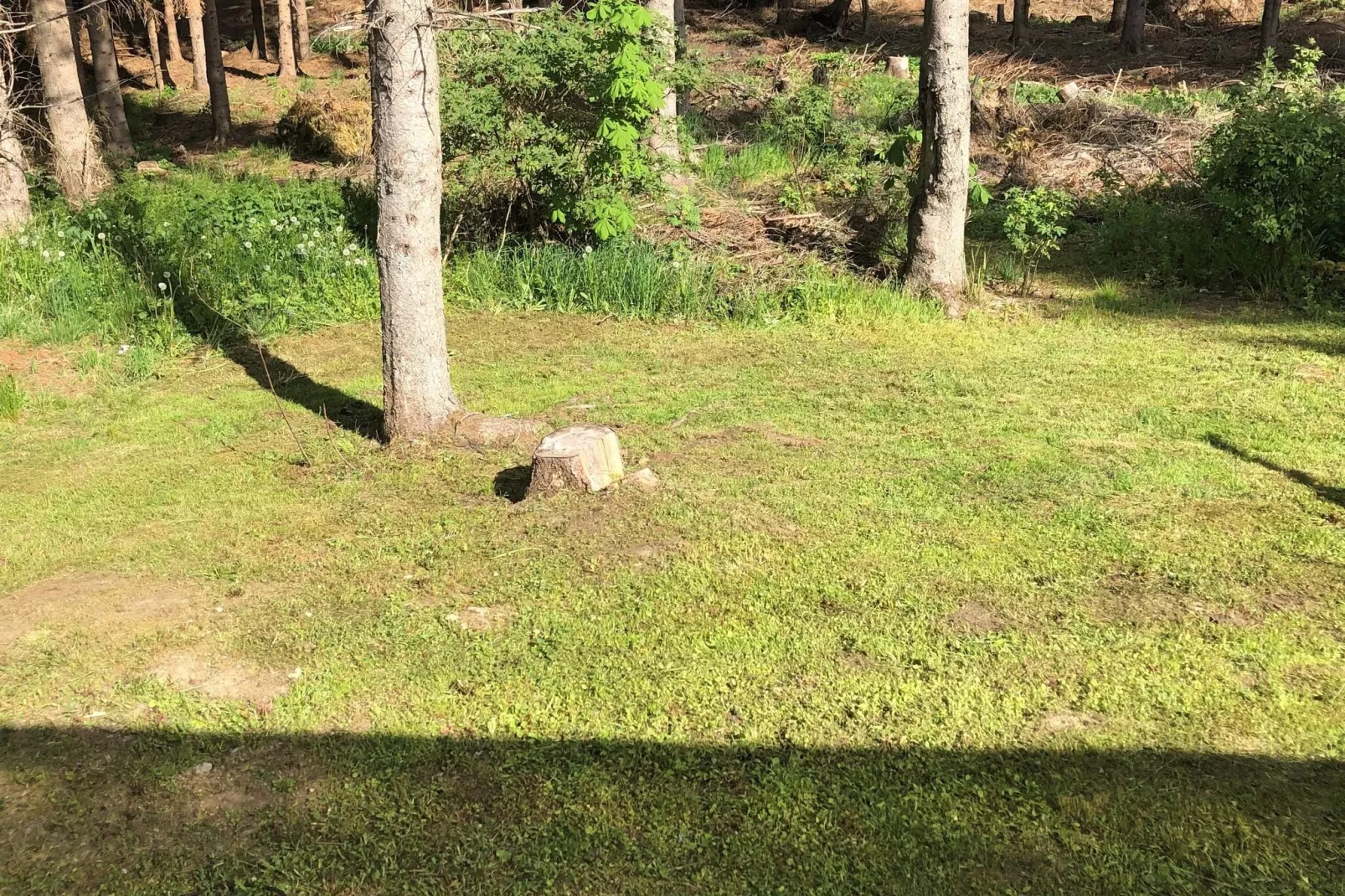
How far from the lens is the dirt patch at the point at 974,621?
13.9ft

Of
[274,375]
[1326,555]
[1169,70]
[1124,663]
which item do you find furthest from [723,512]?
[1169,70]

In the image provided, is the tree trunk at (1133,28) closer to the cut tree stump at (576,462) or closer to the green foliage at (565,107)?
the green foliage at (565,107)

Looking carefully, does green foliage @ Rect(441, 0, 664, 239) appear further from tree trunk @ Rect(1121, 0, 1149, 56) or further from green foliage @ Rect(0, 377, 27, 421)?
tree trunk @ Rect(1121, 0, 1149, 56)

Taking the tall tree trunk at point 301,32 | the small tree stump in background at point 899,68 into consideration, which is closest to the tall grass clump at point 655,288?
the small tree stump in background at point 899,68

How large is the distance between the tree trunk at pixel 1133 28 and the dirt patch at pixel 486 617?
22.9m

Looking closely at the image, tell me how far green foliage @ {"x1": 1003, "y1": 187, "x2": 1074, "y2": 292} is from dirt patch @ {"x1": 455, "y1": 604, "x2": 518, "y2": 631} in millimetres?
6932

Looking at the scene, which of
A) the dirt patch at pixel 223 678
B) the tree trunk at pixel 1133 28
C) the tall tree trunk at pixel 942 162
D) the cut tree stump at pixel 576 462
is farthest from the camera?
the tree trunk at pixel 1133 28

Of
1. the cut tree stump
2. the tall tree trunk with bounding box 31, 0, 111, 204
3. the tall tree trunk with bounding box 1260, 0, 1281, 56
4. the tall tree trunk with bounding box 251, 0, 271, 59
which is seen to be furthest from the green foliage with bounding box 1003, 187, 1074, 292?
the tall tree trunk with bounding box 251, 0, 271, 59

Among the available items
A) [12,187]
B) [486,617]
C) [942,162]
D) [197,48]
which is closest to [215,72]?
[197,48]

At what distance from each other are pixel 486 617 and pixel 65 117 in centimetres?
1067

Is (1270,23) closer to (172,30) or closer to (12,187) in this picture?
(12,187)

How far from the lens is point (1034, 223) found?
9867 millimetres

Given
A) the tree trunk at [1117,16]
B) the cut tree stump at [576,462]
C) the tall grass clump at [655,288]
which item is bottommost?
the cut tree stump at [576,462]

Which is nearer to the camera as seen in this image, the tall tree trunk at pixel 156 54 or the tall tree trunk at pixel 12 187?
the tall tree trunk at pixel 12 187
